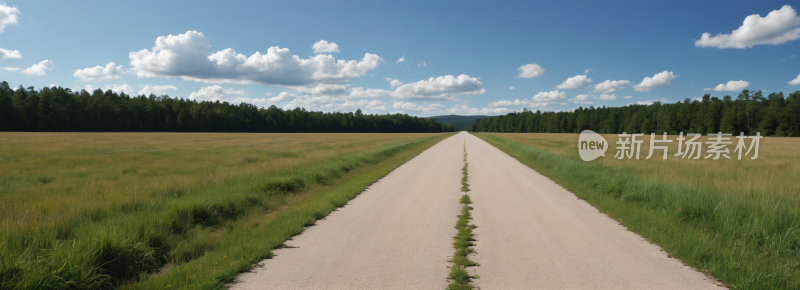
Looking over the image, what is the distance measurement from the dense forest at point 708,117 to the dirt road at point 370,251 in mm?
108231

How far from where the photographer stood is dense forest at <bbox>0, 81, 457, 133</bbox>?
8400cm

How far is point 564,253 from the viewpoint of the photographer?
18.3 feet

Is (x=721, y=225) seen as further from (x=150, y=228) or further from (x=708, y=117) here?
(x=708, y=117)

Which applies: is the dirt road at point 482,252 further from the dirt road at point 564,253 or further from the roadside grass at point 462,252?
the roadside grass at point 462,252

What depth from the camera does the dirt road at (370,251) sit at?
4.52 metres

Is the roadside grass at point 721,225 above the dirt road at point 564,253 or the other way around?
above

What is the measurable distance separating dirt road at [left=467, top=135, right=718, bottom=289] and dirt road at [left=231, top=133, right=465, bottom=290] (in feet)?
→ 2.39

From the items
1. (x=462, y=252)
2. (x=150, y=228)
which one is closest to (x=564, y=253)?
(x=462, y=252)

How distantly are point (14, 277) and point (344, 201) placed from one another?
6740 mm

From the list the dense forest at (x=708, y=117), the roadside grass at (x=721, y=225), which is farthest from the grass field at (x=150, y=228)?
the dense forest at (x=708, y=117)

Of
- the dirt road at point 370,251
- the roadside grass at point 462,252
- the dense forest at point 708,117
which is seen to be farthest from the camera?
the dense forest at point 708,117

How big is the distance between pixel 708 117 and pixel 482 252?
12217 cm

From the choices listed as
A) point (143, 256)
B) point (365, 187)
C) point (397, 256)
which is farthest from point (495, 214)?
point (143, 256)

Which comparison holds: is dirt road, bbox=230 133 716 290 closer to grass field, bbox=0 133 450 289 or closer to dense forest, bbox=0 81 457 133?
grass field, bbox=0 133 450 289
